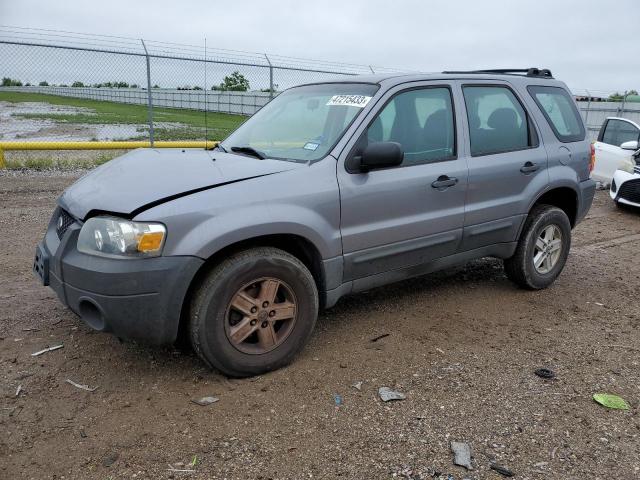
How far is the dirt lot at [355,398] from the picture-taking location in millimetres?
2584

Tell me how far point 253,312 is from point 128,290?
721mm

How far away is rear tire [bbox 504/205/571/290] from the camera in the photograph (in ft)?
15.6

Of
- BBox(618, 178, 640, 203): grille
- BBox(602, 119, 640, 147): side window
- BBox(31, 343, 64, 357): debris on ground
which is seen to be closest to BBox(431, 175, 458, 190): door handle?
BBox(31, 343, 64, 357): debris on ground

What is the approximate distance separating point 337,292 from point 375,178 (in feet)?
2.58

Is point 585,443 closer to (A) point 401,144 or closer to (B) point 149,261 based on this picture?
(A) point 401,144

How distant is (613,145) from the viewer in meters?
10.6

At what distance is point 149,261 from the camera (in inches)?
112

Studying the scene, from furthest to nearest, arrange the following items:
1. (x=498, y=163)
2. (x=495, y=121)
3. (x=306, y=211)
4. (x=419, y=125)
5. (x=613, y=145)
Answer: (x=613, y=145) → (x=495, y=121) → (x=498, y=163) → (x=419, y=125) → (x=306, y=211)

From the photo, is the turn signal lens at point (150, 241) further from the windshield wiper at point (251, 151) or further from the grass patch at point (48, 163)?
the grass patch at point (48, 163)

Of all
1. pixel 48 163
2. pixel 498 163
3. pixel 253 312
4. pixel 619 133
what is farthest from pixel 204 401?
pixel 619 133

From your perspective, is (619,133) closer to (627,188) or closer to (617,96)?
(627,188)

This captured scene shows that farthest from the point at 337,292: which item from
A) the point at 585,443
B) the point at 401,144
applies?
the point at 585,443

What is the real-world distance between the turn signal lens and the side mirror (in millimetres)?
1354

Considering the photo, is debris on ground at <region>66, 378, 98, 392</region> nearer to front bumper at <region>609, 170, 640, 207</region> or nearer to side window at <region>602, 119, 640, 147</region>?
front bumper at <region>609, 170, 640, 207</region>
